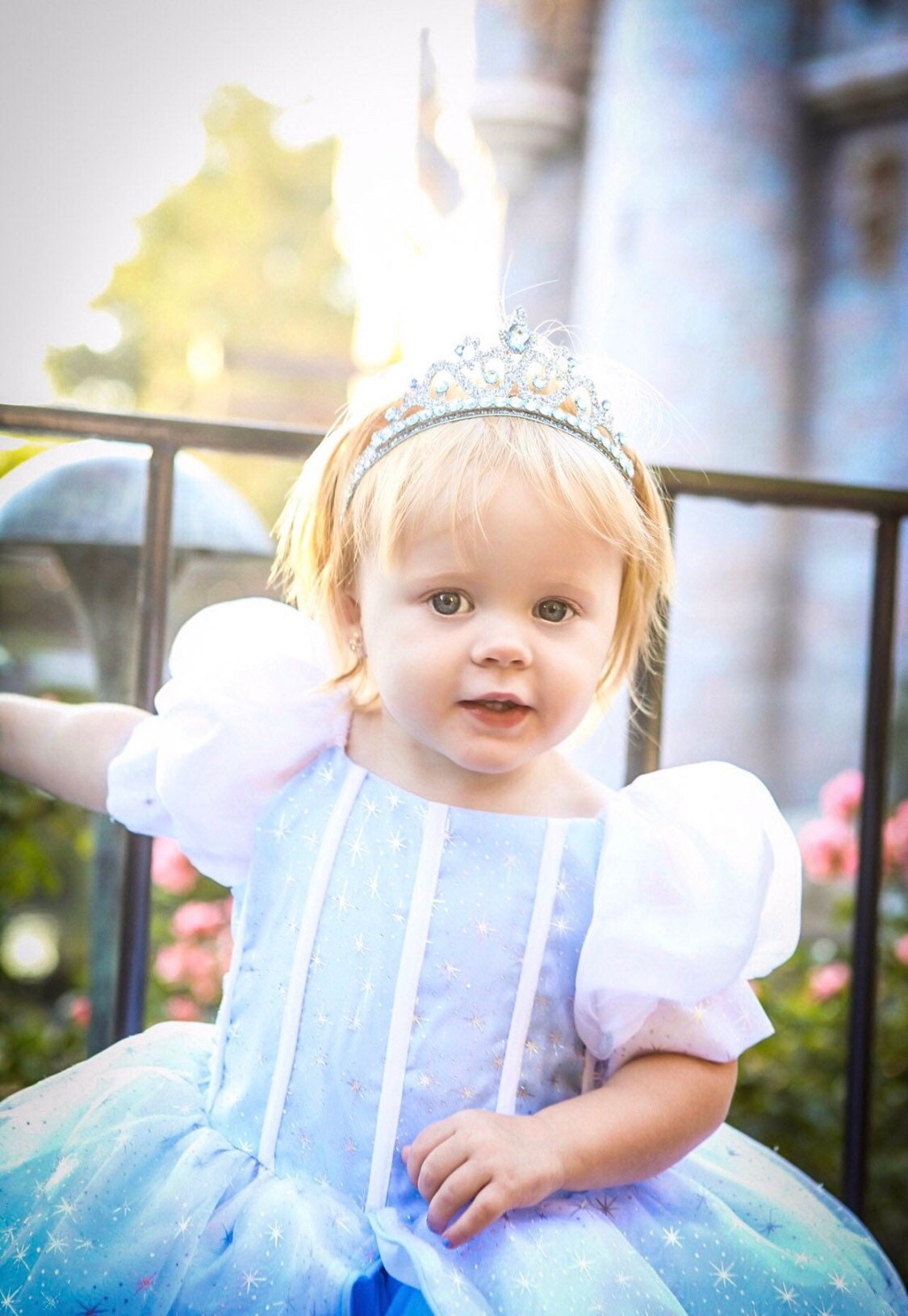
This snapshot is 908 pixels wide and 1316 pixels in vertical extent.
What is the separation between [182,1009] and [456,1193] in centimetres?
236

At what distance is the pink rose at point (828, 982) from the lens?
3061 millimetres

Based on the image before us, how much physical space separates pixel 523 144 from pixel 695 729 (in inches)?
132

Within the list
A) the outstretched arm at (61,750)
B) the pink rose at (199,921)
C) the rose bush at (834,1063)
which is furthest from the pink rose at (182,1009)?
Result: the outstretched arm at (61,750)

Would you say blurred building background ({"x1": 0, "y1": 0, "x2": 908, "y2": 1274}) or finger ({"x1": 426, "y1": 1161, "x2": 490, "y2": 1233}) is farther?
blurred building background ({"x1": 0, "y1": 0, "x2": 908, "y2": 1274})

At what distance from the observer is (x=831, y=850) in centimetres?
296

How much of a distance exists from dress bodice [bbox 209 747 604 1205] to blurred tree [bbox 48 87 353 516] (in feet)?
40.0

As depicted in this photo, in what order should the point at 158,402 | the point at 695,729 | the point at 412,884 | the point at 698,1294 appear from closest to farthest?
the point at 698,1294
the point at 412,884
the point at 695,729
the point at 158,402

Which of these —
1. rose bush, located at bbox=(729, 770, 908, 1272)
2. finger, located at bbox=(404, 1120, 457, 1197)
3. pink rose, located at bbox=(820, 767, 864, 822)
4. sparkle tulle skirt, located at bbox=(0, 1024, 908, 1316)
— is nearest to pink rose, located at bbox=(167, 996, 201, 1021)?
rose bush, located at bbox=(729, 770, 908, 1272)

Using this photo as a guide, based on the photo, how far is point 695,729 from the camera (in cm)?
586

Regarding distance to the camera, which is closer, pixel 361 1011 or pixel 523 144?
pixel 361 1011

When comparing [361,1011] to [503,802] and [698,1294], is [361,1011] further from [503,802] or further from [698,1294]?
[698,1294]

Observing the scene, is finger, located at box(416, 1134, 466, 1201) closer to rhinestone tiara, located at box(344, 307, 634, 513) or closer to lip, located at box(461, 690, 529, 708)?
lip, located at box(461, 690, 529, 708)

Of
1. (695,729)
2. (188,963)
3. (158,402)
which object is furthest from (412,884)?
(158,402)

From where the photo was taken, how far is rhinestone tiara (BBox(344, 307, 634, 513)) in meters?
1.06
